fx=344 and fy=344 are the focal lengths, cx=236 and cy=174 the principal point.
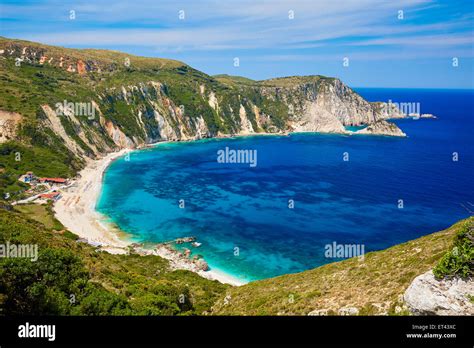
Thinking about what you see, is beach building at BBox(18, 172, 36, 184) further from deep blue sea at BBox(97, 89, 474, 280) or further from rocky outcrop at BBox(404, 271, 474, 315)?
rocky outcrop at BBox(404, 271, 474, 315)

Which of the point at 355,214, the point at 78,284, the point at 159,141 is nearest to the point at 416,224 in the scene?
the point at 355,214

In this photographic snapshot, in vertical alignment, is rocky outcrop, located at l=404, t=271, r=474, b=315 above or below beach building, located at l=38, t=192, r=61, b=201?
above

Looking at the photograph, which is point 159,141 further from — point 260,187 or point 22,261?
point 22,261

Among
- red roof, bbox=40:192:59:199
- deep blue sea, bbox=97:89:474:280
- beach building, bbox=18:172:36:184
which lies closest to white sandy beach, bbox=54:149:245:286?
red roof, bbox=40:192:59:199

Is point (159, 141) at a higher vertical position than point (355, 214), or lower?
higher

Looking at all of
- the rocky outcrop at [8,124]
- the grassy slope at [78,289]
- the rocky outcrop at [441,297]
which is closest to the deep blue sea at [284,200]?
the grassy slope at [78,289]

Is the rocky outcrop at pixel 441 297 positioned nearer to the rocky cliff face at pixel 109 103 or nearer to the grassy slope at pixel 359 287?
the grassy slope at pixel 359 287
